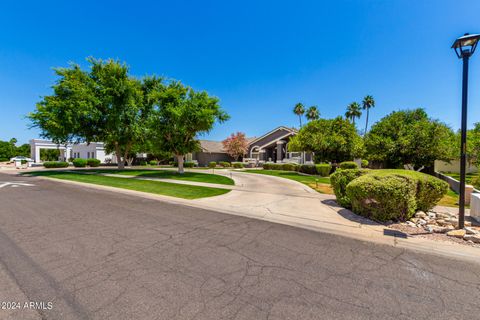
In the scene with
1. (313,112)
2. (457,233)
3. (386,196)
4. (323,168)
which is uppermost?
(313,112)

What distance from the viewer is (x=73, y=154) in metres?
49.3

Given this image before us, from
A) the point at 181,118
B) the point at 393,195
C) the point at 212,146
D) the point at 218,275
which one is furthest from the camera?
the point at 212,146

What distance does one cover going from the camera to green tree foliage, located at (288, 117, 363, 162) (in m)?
23.4

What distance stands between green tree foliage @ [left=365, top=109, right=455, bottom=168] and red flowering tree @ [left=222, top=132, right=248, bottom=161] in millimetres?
23419

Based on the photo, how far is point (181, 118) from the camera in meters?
18.8

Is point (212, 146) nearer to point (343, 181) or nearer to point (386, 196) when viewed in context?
point (343, 181)

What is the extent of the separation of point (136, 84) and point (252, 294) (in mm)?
29026

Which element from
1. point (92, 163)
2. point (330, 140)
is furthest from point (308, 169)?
point (92, 163)

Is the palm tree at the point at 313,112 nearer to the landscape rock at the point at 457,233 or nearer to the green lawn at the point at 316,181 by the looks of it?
the green lawn at the point at 316,181

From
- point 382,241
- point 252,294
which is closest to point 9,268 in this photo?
point 252,294

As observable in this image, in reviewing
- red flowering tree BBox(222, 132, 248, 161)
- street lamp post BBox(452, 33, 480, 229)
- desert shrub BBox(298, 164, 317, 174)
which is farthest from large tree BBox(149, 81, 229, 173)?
red flowering tree BBox(222, 132, 248, 161)

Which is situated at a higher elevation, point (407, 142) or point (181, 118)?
point (181, 118)

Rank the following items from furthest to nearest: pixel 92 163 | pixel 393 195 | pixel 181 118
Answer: pixel 92 163
pixel 181 118
pixel 393 195

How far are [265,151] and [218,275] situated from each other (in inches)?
1442
